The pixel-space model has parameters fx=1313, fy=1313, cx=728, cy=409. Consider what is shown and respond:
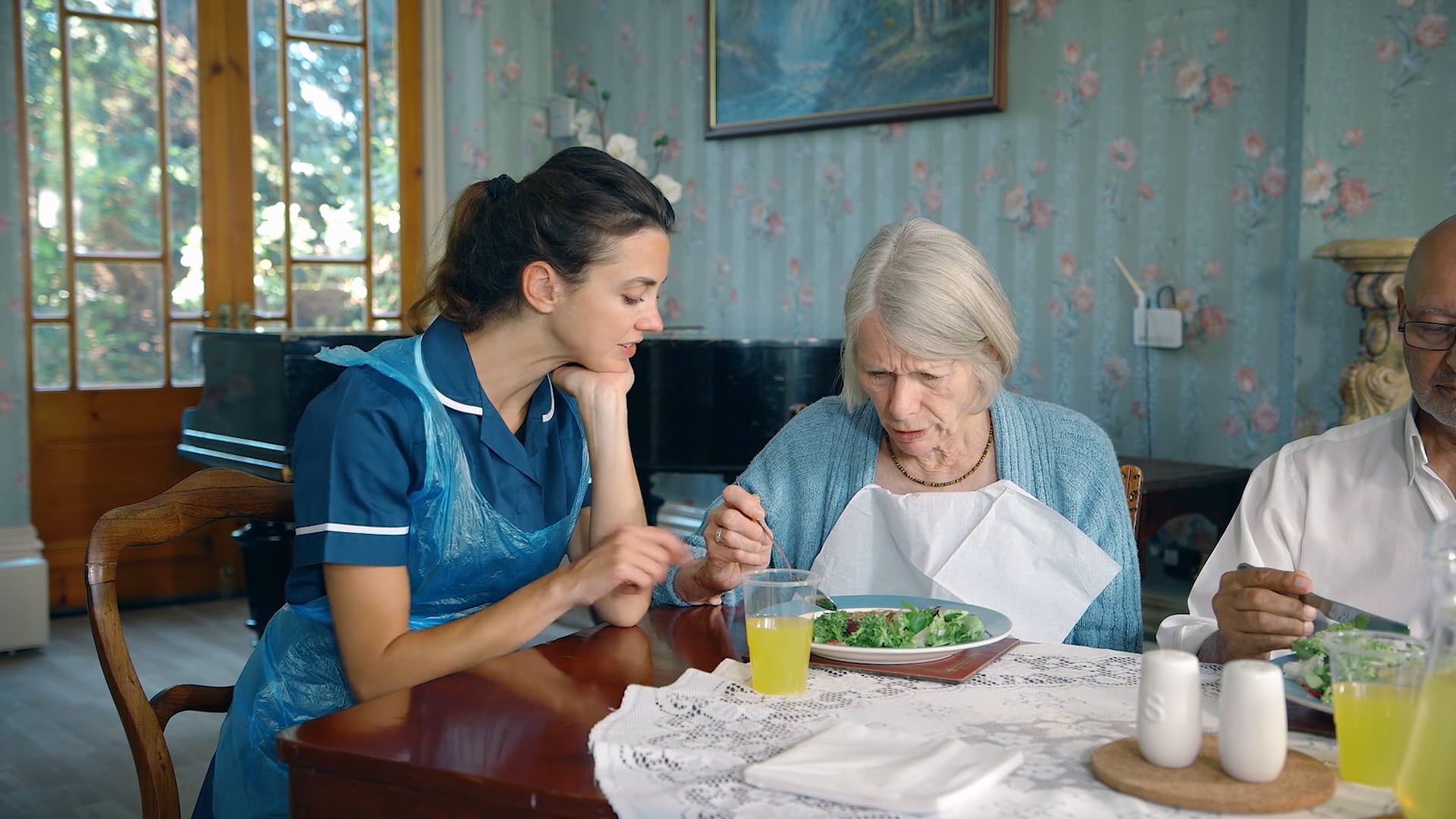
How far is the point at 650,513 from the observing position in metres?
4.75

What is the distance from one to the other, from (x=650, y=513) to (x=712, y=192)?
47.8 inches

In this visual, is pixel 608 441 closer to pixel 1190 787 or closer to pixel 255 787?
pixel 255 787

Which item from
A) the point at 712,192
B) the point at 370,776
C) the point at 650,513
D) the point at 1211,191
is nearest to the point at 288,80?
the point at 712,192

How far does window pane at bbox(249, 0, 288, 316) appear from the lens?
16.1 ft

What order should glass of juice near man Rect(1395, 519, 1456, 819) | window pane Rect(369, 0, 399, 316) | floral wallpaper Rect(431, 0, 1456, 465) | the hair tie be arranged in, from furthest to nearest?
window pane Rect(369, 0, 399, 316), floral wallpaper Rect(431, 0, 1456, 465), the hair tie, glass of juice near man Rect(1395, 519, 1456, 819)

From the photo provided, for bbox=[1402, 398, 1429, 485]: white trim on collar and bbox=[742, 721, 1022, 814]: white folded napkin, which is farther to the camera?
bbox=[1402, 398, 1429, 485]: white trim on collar

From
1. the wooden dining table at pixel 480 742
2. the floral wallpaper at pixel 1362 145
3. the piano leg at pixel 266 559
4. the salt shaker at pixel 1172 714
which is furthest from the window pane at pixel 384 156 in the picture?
the salt shaker at pixel 1172 714

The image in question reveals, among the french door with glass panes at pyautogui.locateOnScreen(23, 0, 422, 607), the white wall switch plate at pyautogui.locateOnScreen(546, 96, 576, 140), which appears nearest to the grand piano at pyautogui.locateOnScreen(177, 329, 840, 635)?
the french door with glass panes at pyautogui.locateOnScreen(23, 0, 422, 607)

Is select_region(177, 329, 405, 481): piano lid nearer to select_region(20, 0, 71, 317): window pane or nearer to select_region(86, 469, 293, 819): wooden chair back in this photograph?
select_region(20, 0, 71, 317): window pane

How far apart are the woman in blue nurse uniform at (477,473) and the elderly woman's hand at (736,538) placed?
4.0 inches

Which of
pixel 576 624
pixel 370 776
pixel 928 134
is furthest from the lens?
pixel 576 624

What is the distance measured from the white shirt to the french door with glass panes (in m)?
3.99

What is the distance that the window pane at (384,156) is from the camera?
5215 mm

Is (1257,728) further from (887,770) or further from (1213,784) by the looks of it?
(887,770)
